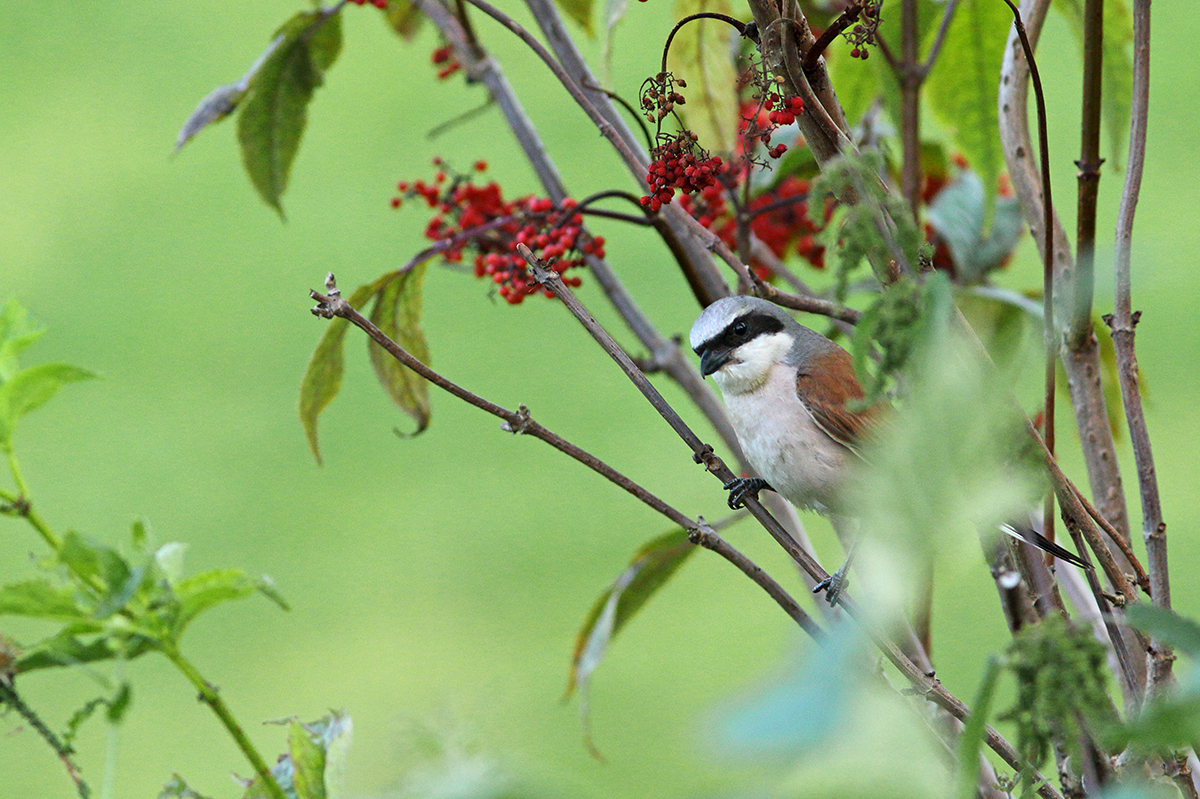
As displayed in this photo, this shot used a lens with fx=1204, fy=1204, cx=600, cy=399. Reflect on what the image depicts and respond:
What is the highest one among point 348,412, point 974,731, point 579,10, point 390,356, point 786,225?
point 348,412

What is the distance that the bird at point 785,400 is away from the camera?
115cm

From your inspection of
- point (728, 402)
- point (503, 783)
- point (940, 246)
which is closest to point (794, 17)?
point (503, 783)

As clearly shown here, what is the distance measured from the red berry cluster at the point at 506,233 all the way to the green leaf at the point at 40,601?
1.30 feet

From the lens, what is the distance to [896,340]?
0.30 meters

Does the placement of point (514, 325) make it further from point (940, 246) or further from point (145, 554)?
point (145, 554)

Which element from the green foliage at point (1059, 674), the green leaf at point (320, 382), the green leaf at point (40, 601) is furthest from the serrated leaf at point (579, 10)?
the green foliage at point (1059, 674)

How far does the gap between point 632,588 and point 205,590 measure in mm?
561

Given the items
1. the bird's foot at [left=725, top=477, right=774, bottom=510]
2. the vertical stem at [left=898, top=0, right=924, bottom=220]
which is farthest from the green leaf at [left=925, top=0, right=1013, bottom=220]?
the bird's foot at [left=725, top=477, right=774, bottom=510]

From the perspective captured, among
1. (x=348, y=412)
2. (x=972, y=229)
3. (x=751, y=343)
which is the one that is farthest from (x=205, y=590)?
(x=348, y=412)

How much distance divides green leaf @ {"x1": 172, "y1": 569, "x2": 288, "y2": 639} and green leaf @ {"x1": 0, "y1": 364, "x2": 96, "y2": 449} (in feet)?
0.37

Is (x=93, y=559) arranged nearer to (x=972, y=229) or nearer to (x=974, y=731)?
(x=974, y=731)

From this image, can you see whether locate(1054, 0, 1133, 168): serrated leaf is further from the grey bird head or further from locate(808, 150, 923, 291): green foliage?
locate(808, 150, 923, 291): green foliage

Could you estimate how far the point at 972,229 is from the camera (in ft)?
4.30

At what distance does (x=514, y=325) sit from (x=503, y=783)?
3557 millimetres
